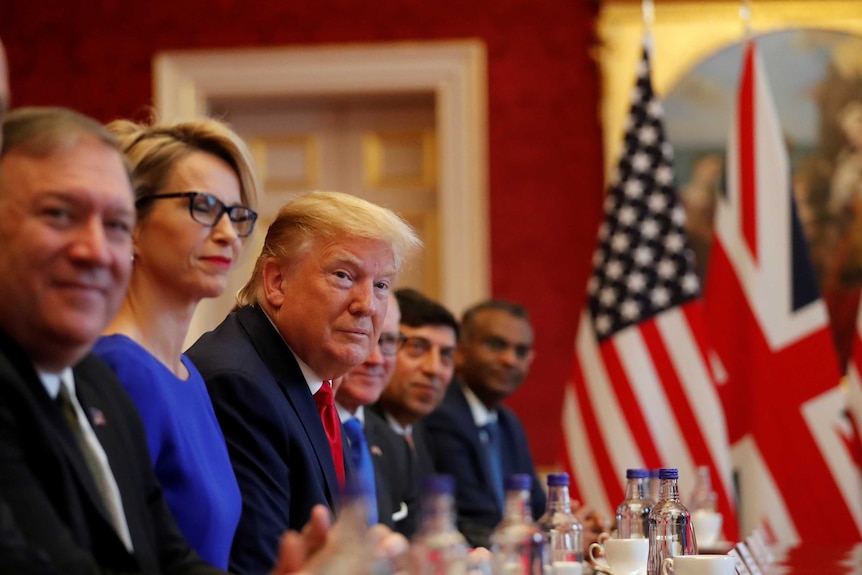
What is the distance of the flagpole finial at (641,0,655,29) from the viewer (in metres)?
7.81

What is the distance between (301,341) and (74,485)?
1.39 meters

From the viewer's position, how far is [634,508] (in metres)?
3.22

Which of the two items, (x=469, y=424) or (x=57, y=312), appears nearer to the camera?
(x=57, y=312)

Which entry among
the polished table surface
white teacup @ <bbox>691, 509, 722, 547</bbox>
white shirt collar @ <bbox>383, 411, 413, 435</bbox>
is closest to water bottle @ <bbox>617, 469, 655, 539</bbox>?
the polished table surface


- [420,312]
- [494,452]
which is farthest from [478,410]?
[420,312]

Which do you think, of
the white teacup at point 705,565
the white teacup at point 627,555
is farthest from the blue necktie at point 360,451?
the white teacup at point 705,565

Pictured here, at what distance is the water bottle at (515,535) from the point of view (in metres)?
1.96

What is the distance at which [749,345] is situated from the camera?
270 inches

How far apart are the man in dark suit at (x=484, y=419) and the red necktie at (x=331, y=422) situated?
2062mm

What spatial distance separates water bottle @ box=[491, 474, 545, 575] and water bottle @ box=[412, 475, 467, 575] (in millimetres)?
225

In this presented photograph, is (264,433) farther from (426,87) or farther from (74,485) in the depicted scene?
(426,87)

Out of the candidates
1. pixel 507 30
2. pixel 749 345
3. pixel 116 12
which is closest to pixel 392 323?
pixel 749 345

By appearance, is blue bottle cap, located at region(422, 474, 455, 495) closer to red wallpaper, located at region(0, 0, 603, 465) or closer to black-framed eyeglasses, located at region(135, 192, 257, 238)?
black-framed eyeglasses, located at region(135, 192, 257, 238)

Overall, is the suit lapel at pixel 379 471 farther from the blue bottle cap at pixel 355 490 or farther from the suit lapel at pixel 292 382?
the blue bottle cap at pixel 355 490
